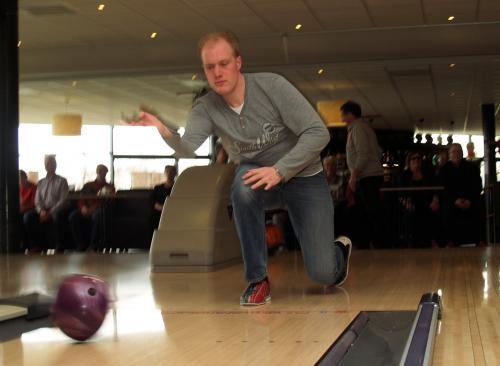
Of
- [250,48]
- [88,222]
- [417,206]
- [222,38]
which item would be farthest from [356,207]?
[222,38]

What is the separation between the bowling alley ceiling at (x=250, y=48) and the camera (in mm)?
7520

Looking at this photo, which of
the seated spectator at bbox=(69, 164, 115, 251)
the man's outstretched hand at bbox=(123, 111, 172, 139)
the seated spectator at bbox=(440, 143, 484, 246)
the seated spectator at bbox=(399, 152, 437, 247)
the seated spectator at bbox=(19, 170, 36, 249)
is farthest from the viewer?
the seated spectator at bbox=(399, 152, 437, 247)

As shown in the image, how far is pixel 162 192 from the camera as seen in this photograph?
7.65 meters

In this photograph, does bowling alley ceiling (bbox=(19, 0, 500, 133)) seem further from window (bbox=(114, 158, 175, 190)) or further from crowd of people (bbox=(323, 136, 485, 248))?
crowd of people (bbox=(323, 136, 485, 248))

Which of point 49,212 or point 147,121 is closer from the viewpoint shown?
point 147,121

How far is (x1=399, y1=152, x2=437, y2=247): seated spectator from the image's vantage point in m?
7.82

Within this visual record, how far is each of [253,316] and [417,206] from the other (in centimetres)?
564

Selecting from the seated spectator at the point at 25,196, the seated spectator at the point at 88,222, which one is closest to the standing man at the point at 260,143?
the seated spectator at the point at 25,196

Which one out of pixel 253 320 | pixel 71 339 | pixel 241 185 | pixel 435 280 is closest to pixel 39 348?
pixel 71 339

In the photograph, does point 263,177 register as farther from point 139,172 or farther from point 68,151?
point 68,151

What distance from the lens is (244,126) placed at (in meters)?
2.98

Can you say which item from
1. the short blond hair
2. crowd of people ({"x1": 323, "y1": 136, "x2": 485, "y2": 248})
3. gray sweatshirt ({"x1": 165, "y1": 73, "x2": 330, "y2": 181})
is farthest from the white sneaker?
crowd of people ({"x1": 323, "y1": 136, "x2": 485, "y2": 248})

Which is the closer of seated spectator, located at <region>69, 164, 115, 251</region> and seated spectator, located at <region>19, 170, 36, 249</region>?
seated spectator, located at <region>19, 170, 36, 249</region>

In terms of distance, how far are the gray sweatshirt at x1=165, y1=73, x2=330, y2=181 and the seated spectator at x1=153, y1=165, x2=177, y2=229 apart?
14.1ft
